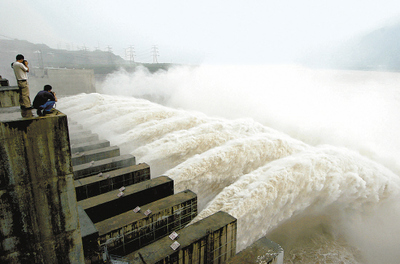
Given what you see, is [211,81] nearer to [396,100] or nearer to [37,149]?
[396,100]

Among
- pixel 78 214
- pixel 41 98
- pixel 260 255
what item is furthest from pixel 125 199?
pixel 41 98

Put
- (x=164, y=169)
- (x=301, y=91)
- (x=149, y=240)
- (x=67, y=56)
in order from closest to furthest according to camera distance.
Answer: (x=149, y=240) → (x=164, y=169) → (x=301, y=91) → (x=67, y=56)

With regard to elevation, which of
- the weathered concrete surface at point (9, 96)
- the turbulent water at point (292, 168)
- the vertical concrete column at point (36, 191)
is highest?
the weathered concrete surface at point (9, 96)

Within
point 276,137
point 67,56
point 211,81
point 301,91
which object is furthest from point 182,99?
point 67,56

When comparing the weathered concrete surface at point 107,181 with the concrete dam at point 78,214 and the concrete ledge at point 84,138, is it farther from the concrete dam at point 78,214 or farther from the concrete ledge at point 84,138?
the concrete ledge at point 84,138

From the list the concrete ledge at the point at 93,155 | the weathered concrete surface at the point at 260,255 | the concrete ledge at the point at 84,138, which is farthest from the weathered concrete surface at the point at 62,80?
the weathered concrete surface at the point at 260,255

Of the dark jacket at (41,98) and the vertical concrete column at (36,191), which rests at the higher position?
the dark jacket at (41,98)
